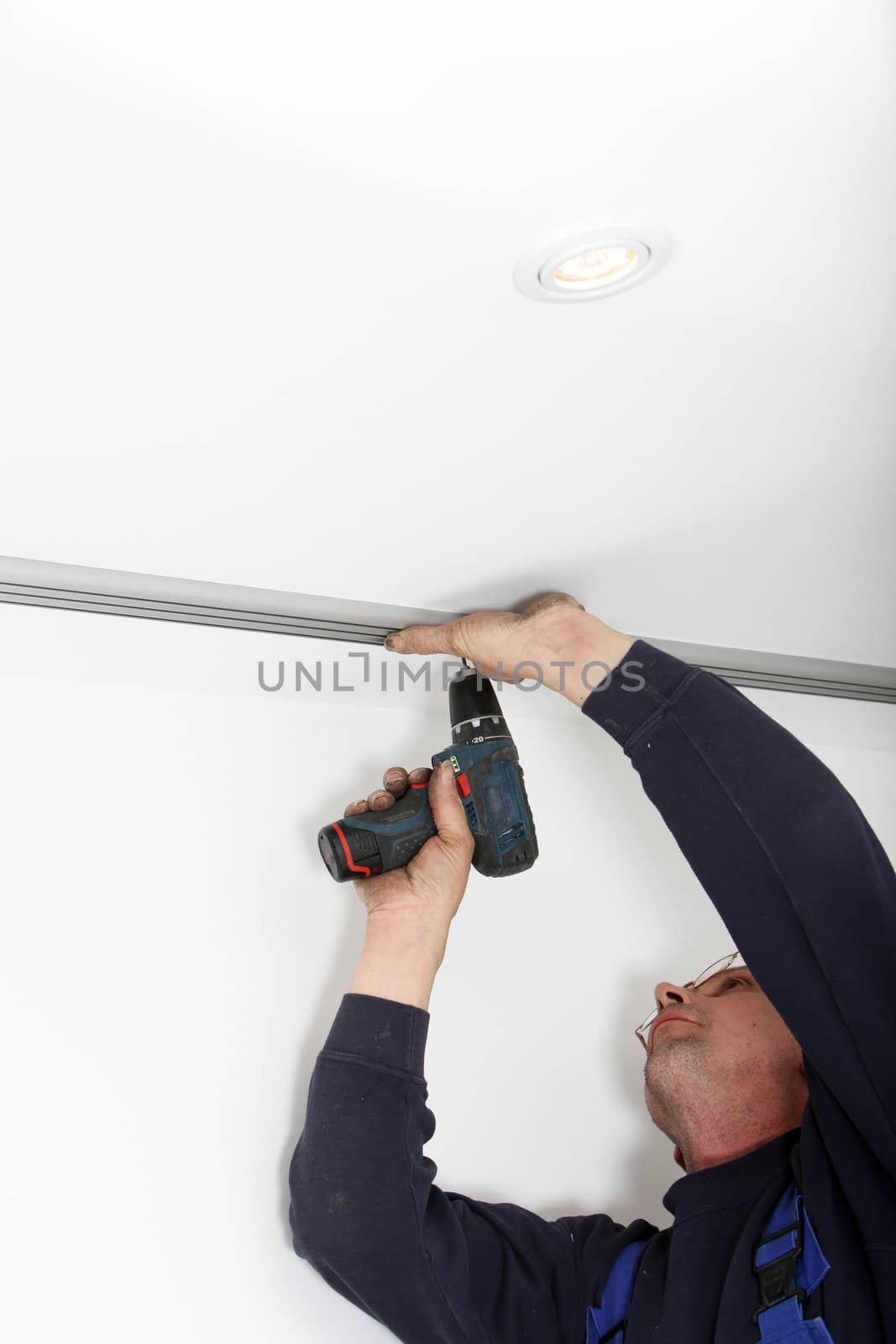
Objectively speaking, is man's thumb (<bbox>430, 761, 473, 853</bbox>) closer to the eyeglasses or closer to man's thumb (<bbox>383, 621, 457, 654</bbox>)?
man's thumb (<bbox>383, 621, 457, 654</bbox>)

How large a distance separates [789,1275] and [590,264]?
4.15 feet

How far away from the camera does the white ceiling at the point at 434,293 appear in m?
0.78

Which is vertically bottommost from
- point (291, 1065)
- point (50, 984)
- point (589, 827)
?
point (291, 1065)

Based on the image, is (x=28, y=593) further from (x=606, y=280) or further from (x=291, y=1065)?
(x=606, y=280)

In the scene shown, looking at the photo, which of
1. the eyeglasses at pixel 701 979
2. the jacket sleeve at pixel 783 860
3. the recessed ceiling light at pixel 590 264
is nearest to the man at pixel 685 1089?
the jacket sleeve at pixel 783 860

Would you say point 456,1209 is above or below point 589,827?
below

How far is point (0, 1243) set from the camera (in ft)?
4.09

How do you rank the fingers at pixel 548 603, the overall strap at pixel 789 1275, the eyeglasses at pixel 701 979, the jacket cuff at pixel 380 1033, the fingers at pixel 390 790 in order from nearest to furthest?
1. the overall strap at pixel 789 1275
2. the jacket cuff at pixel 380 1033
3. the fingers at pixel 390 790
4. the fingers at pixel 548 603
5. the eyeglasses at pixel 701 979

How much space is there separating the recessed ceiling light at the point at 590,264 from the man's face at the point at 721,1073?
44.0 inches

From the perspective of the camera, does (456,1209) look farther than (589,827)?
No

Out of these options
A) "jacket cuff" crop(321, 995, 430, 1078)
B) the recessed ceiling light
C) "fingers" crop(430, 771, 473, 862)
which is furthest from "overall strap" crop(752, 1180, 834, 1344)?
the recessed ceiling light

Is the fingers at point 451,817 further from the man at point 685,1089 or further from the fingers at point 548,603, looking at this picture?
the fingers at point 548,603

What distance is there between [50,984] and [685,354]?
1.14 metres

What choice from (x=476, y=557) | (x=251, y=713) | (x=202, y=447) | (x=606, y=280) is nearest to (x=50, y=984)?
(x=251, y=713)
